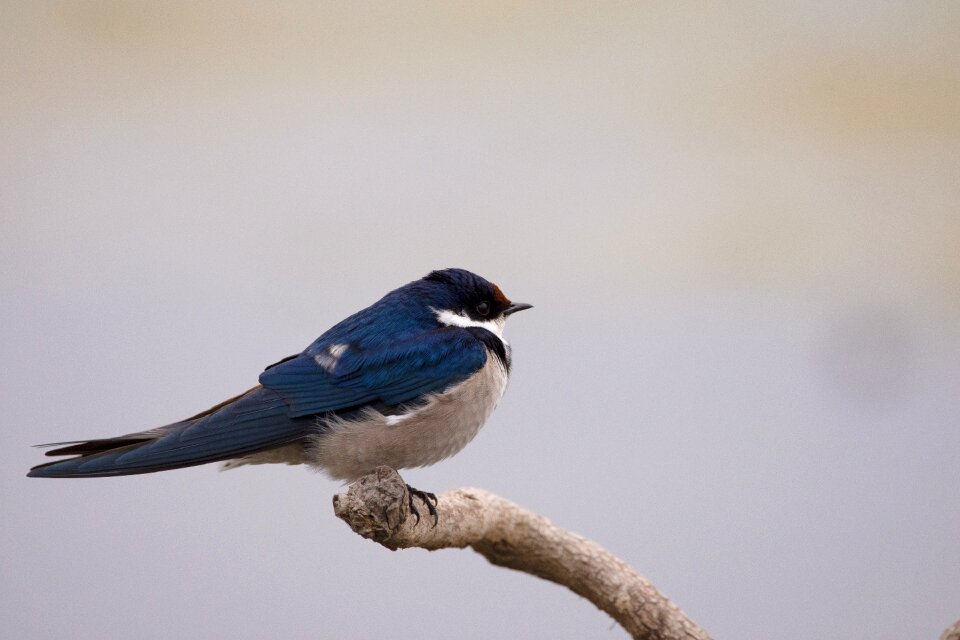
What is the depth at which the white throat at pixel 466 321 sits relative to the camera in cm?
164

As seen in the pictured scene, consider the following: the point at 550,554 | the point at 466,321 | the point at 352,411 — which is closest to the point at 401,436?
the point at 352,411

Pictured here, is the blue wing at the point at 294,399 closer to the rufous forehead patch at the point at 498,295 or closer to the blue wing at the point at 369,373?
the blue wing at the point at 369,373

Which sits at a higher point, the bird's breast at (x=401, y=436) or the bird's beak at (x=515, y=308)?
the bird's beak at (x=515, y=308)

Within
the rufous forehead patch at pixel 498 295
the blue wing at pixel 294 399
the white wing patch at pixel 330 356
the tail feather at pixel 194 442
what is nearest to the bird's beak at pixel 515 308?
the rufous forehead patch at pixel 498 295

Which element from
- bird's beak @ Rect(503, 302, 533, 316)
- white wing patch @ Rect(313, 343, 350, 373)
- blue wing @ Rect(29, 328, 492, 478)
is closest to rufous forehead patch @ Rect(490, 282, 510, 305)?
bird's beak @ Rect(503, 302, 533, 316)

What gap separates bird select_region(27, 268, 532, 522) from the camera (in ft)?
4.68

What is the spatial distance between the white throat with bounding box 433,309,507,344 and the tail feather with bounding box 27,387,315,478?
296 mm

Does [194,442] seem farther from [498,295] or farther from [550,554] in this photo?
[550,554]

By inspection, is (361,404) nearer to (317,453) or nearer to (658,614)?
(317,453)

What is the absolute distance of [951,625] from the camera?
130 cm

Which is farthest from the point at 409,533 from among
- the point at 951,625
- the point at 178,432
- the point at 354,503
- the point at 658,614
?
the point at 951,625

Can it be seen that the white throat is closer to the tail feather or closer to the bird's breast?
the bird's breast

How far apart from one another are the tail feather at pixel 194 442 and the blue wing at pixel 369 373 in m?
0.03

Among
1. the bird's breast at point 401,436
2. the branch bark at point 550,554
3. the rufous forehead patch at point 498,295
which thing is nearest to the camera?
the bird's breast at point 401,436
